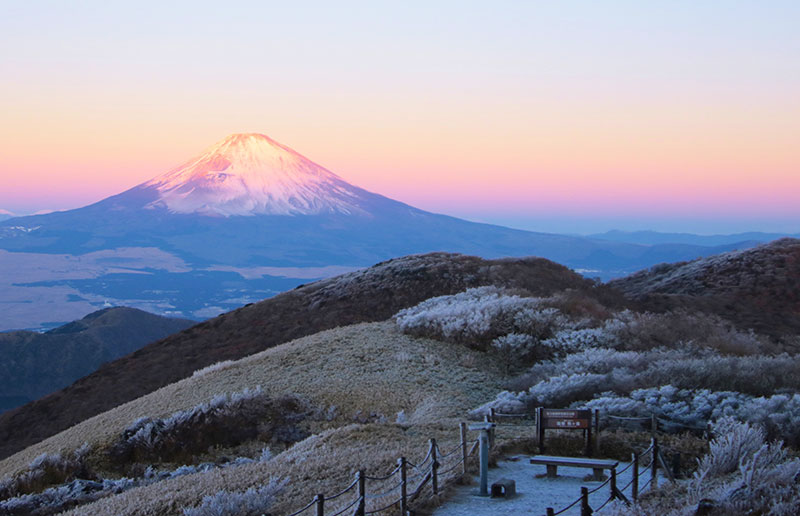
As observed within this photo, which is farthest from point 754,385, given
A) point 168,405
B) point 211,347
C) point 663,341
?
point 211,347

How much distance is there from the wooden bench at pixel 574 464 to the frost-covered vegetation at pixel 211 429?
7183mm

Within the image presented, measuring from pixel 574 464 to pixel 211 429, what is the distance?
9.40m

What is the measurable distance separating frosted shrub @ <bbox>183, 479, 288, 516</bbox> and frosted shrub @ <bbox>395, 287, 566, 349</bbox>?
1367cm

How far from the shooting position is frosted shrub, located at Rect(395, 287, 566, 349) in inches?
932

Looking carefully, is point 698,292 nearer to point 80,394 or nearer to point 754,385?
point 754,385

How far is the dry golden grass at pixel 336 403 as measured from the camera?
37.3 ft

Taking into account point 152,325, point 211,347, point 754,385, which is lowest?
point 152,325

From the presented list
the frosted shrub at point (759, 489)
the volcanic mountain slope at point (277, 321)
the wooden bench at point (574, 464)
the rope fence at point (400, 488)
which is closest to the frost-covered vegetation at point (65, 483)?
the rope fence at point (400, 488)

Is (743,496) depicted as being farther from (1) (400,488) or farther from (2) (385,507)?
(1) (400,488)

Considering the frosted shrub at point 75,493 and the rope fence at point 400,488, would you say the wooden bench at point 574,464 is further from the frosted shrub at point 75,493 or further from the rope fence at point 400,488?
the frosted shrub at point 75,493

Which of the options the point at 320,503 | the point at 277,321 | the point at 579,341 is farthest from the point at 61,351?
the point at 320,503

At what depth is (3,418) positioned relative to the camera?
3006 cm

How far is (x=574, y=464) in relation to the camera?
10.6 meters

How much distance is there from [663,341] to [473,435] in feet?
36.9
